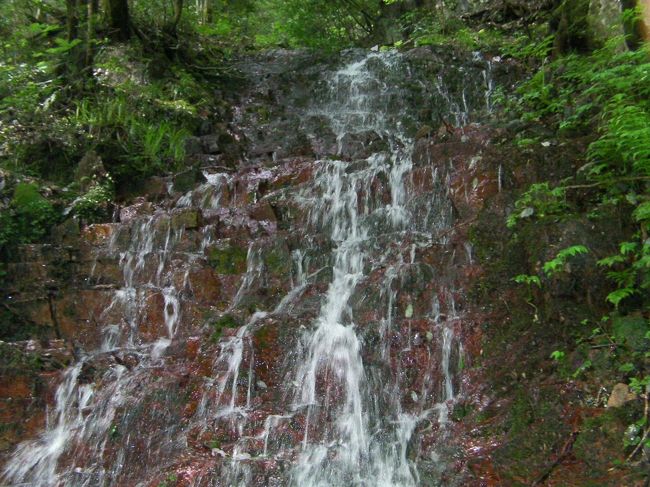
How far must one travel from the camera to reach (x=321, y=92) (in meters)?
13.0

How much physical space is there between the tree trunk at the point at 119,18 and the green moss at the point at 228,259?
7.12m

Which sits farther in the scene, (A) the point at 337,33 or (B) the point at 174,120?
(A) the point at 337,33

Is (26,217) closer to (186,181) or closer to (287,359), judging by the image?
(186,181)

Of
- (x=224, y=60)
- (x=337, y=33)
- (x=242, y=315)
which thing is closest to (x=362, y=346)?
(x=242, y=315)

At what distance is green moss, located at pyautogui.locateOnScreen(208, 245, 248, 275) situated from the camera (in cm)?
734

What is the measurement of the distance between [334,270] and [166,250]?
2610 millimetres

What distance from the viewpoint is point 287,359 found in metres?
5.78

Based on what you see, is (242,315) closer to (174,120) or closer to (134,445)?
(134,445)

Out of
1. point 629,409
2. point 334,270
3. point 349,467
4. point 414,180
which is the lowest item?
point 349,467

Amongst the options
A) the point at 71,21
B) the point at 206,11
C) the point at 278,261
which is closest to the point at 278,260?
the point at 278,261

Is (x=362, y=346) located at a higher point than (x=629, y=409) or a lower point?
higher

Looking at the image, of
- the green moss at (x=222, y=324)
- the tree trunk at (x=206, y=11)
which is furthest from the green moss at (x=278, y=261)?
the tree trunk at (x=206, y=11)

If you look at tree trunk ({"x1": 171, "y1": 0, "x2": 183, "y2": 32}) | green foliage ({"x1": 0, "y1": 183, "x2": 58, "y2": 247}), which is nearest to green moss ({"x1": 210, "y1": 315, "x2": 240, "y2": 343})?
green foliage ({"x1": 0, "y1": 183, "x2": 58, "y2": 247})

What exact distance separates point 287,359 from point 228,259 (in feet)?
7.03
